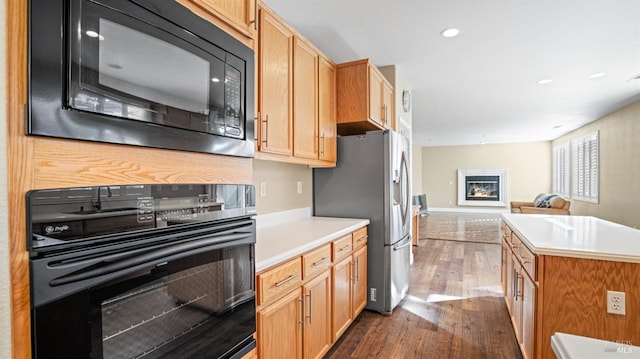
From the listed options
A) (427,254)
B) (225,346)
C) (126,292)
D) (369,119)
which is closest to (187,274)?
(126,292)

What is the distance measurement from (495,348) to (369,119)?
6.74 ft

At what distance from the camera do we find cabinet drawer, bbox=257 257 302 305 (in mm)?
1425

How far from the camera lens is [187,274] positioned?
0.97 m

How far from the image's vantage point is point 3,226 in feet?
1.96

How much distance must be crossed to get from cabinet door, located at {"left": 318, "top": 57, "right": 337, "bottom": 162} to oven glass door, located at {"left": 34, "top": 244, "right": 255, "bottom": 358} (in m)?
1.54

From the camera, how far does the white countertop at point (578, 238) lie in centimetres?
162

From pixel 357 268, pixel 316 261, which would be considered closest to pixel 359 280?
pixel 357 268

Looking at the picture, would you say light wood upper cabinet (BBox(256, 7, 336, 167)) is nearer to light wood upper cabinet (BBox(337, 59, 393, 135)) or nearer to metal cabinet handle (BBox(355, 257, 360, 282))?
light wood upper cabinet (BBox(337, 59, 393, 135))

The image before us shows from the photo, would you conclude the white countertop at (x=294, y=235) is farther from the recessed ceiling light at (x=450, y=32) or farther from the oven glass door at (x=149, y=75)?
the recessed ceiling light at (x=450, y=32)

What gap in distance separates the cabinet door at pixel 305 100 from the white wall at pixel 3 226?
163 cm

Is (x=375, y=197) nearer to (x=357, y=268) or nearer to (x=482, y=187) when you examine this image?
(x=357, y=268)

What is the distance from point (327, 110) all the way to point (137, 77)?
6.50 ft

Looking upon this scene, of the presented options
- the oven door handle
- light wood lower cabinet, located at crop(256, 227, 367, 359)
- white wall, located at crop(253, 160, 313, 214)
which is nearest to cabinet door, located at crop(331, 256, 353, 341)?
light wood lower cabinet, located at crop(256, 227, 367, 359)

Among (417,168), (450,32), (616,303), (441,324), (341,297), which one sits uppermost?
(450,32)
